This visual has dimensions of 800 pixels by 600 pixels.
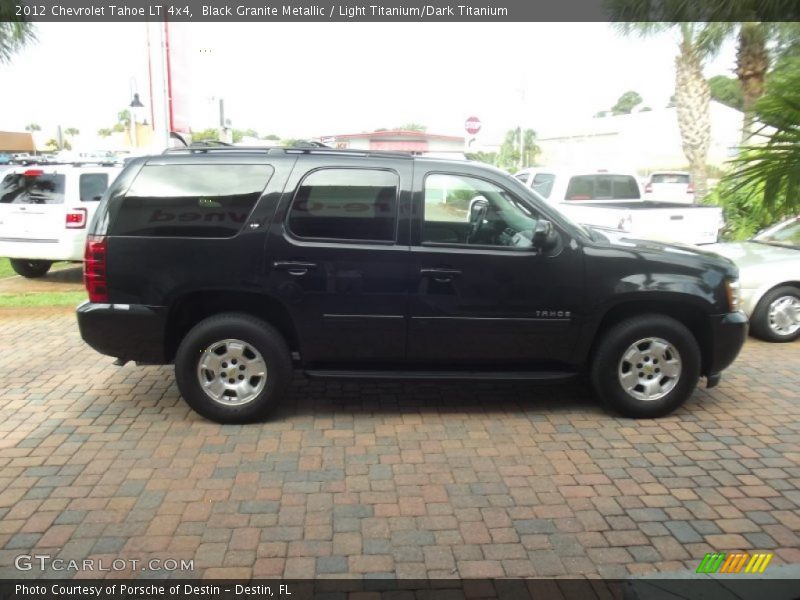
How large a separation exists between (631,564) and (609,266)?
2241 millimetres

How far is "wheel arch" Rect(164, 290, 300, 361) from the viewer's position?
4859mm

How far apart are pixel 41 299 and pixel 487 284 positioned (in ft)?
22.2

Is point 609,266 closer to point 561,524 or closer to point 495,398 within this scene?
point 495,398

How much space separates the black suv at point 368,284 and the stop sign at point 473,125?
40.2ft

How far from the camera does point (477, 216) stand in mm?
5012

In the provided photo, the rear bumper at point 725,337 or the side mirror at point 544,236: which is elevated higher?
the side mirror at point 544,236

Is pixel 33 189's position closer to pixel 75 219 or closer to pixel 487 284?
pixel 75 219

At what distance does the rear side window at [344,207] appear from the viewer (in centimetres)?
480

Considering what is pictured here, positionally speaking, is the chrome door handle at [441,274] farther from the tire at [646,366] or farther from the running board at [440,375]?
the tire at [646,366]

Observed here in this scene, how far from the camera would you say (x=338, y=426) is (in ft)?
16.1

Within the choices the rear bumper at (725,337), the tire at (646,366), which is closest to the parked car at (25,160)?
the tire at (646,366)

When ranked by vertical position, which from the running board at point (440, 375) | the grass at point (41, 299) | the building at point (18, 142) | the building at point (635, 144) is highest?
the building at point (635, 144)

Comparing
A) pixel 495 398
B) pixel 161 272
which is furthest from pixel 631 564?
pixel 161 272

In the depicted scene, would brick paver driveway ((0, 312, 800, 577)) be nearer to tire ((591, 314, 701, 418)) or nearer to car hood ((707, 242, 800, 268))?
tire ((591, 314, 701, 418))
